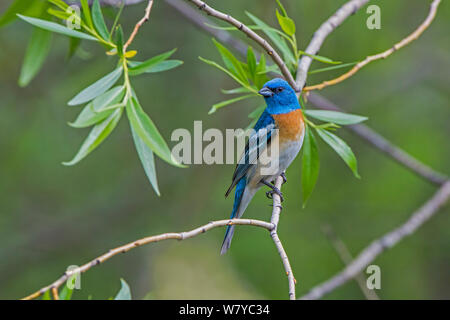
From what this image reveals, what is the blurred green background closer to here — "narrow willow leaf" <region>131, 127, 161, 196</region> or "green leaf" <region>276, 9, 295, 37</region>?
"green leaf" <region>276, 9, 295, 37</region>

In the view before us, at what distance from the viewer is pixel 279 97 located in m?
4.17

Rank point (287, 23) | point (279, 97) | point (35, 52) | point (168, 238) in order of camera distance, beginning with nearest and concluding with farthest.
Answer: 1. point (168, 238)
2. point (287, 23)
3. point (35, 52)
4. point (279, 97)

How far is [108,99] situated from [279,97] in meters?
1.70

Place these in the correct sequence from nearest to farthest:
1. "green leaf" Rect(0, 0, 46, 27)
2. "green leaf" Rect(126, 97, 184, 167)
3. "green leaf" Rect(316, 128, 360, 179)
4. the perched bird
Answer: "green leaf" Rect(126, 97, 184, 167) < "green leaf" Rect(316, 128, 360, 179) < "green leaf" Rect(0, 0, 46, 27) < the perched bird

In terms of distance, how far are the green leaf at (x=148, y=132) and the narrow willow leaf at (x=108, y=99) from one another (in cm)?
7

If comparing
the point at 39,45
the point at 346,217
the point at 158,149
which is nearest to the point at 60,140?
the point at 39,45

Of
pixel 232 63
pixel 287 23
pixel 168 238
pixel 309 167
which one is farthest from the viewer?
pixel 309 167

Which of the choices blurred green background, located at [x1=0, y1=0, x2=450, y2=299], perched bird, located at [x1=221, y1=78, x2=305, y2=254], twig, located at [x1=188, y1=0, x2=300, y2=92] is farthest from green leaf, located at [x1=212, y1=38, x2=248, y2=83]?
blurred green background, located at [x1=0, y1=0, x2=450, y2=299]

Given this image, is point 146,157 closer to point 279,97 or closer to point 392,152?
point 279,97

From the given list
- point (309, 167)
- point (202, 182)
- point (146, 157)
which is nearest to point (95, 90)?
point (146, 157)

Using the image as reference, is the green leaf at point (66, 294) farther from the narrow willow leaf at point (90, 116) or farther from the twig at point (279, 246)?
the twig at point (279, 246)

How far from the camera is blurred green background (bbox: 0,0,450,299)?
645cm

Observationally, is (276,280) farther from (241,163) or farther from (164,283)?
(241,163)
